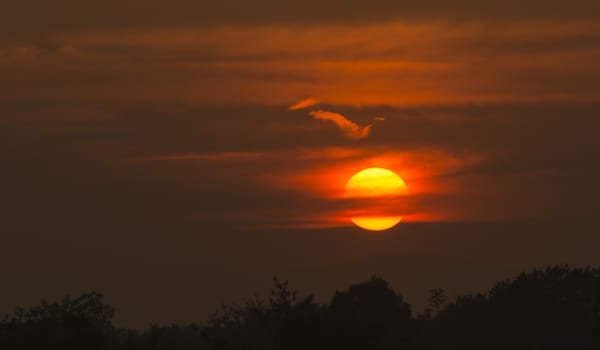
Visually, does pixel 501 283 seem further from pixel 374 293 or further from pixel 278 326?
pixel 278 326

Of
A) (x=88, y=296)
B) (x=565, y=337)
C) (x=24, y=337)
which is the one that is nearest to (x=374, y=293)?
(x=88, y=296)

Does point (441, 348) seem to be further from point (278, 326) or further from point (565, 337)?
point (278, 326)

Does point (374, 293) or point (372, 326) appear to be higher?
point (374, 293)

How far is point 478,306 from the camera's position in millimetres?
129500

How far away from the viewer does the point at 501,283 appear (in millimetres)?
132250

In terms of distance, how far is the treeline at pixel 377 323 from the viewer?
7488 centimetres

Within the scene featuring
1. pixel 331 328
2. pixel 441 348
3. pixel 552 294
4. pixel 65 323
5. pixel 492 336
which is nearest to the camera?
pixel 331 328

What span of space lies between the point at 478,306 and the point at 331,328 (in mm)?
57470

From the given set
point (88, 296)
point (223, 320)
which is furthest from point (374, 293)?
point (88, 296)

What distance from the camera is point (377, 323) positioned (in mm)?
78250

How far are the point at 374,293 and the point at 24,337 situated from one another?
230 ft

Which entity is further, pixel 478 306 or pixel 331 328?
pixel 478 306

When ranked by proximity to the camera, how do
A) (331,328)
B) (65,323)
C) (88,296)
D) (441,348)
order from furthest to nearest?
(88,296) < (441,348) < (65,323) < (331,328)

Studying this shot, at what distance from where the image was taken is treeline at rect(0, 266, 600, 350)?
7488 centimetres
